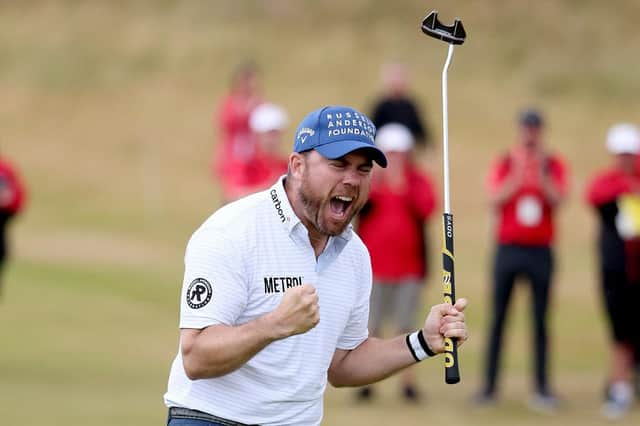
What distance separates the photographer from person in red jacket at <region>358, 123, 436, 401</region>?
11953 millimetres

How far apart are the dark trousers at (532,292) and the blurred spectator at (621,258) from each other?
583 millimetres

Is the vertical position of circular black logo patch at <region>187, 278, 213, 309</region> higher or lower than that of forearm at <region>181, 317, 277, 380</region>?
higher

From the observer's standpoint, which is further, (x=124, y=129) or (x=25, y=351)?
(x=124, y=129)

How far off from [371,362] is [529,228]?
21.1ft

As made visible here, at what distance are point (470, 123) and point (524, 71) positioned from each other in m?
4.63

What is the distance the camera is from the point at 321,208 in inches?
201

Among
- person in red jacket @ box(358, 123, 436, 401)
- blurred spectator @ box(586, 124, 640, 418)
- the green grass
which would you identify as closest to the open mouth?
the green grass

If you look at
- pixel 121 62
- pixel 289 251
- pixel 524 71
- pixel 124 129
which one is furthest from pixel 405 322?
pixel 121 62

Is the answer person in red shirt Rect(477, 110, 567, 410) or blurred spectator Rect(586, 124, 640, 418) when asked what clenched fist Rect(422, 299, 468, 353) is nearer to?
person in red shirt Rect(477, 110, 567, 410)

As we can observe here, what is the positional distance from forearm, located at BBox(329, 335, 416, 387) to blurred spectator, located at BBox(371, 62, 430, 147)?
34.8 ft

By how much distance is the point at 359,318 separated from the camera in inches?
Answer: 220

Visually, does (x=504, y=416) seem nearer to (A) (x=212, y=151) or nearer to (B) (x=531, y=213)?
(B) (x=531, y=213)

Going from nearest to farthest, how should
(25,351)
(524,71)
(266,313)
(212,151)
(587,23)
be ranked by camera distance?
(266,313), (25,351), (212,151), (524,71), (587,23)

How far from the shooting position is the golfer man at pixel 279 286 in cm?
489
